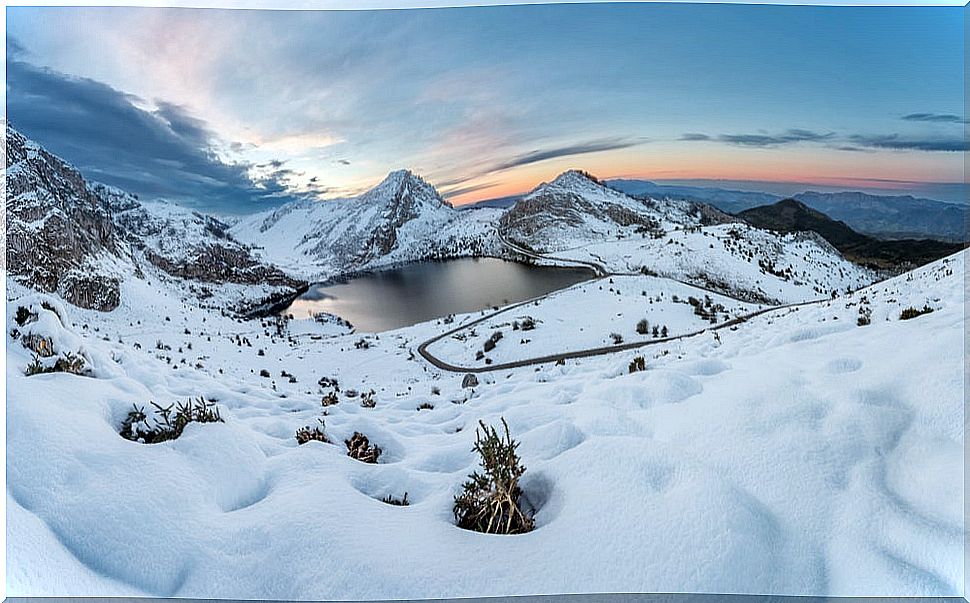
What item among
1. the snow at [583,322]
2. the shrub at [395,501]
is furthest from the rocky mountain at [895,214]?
the shrub at [395,501]

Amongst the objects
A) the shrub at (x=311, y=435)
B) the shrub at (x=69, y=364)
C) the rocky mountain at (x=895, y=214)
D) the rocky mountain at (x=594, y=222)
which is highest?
the rocky mountain at (x=594, y=222)

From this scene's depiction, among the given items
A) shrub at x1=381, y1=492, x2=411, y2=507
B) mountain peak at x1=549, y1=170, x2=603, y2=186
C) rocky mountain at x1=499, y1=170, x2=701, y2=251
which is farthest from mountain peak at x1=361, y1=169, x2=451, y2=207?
rocky mountain at x1=499, y1=170, x2=701, y2=251

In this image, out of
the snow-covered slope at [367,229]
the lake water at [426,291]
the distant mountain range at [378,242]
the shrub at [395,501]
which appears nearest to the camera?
the shrub at [395,501]

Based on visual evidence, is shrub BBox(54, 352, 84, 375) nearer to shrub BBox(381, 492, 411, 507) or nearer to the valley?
the valley

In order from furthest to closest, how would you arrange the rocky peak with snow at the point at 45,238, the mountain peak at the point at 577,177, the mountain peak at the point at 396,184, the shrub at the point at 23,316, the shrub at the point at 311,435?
the mountain peak at the point at 577,177 < the mountain peak at the point at 396,184 < the rocky peak with snow at the point at 45,238 < the shrub at the point at 23,316 < the shrub at the point at 311,435

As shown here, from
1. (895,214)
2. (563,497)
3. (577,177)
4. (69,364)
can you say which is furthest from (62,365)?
(895,214)

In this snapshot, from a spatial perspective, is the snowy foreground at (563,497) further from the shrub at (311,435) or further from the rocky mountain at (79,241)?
the rocky mountain at (79,241)
